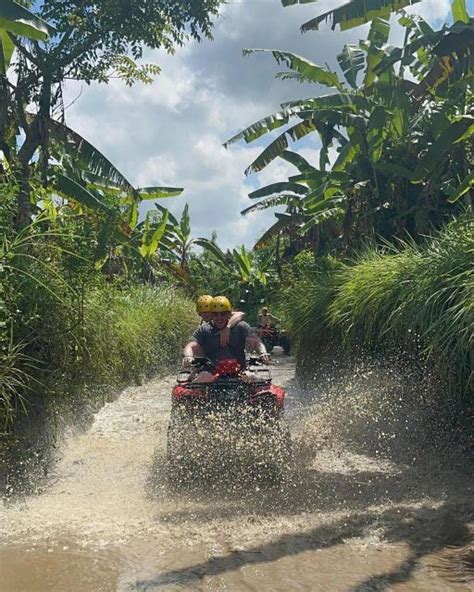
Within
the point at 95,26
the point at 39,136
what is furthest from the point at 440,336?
the point at 95,26

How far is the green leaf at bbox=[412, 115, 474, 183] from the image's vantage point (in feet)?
34.0

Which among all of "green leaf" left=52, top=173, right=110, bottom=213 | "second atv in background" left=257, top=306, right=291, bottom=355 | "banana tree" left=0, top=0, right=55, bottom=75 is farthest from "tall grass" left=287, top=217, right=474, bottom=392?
"second atv in background" left=257, top=306, right=291, bottom=355

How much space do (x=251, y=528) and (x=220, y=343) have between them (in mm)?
2251

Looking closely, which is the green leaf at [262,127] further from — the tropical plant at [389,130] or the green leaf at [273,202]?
the green leaf at [273,202]

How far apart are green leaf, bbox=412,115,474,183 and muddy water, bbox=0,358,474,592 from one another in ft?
17.7

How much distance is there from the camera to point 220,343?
6.83m

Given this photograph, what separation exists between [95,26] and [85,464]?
992 centimetres

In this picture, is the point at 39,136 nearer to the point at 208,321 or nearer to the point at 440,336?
the point at 208,321

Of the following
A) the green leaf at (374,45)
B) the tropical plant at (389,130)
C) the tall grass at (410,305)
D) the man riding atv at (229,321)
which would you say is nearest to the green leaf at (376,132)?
the tropical plant at (389,130)

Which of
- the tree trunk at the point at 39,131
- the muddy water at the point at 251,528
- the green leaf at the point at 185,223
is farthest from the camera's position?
the green leaf at the point at 185,223

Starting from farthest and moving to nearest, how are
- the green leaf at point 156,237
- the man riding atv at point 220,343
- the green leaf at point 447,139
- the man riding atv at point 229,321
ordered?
the green leaf at point 156,237, the green leaf at point 447,139, the man riding atv at point 220,343, the man riding atv at point 229,321

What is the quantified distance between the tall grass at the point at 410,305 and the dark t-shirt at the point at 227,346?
165cm

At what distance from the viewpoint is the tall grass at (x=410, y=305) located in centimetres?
567

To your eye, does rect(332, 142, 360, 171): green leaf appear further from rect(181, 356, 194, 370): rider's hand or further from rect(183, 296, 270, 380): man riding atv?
rect(181, 356, 194, 370): rider's hand
